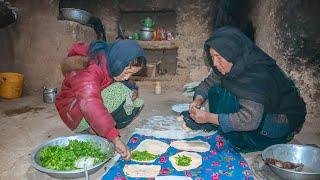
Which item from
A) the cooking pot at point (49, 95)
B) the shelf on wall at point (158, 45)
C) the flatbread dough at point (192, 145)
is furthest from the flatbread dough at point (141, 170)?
the shelf on wall at point (158, 45)

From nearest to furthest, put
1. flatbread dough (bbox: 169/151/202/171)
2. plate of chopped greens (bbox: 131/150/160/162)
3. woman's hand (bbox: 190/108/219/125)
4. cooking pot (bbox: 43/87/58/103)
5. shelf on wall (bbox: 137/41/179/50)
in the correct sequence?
flatbread dough (bbox: 169/151/202/171)
plate of chopped greens (bbox: 131/150/160/162)
woman's hand (bbox: 190/108/219/125)
cooking pot (bbox: 43/87/58/103)
shelf on wall (bbox: 137/41/179/50)

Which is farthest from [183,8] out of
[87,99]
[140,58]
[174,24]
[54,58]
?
[87,99]

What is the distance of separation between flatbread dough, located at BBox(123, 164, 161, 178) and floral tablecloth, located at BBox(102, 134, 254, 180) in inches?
1.2

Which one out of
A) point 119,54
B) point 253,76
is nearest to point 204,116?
point 253,76

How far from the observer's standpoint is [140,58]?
A: 106 inches

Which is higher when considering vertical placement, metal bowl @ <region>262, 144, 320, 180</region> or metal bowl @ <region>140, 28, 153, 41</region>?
metal bowl @ <region>140, 28, 153, 41</region>

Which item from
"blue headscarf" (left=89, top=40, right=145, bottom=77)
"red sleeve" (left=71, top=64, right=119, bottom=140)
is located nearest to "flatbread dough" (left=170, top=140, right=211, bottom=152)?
"red sleeve" (left=71, top=64, right=119, bottom=140)

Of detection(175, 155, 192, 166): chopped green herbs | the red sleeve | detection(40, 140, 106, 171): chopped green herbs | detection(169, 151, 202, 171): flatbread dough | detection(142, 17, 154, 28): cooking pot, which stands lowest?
detection(169, 151, 202, 171): flatbread dough

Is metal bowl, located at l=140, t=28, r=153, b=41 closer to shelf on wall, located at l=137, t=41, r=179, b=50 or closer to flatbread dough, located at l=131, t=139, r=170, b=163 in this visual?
shelf on wall, located at l=137, t=41, r=179, b=50

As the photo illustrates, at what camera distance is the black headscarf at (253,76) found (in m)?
2.54

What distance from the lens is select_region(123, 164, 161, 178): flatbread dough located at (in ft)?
7.83

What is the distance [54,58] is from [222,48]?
319 centimetres

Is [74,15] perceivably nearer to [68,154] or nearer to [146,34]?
[146,34]

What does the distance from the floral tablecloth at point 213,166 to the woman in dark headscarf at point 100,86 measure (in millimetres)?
175
